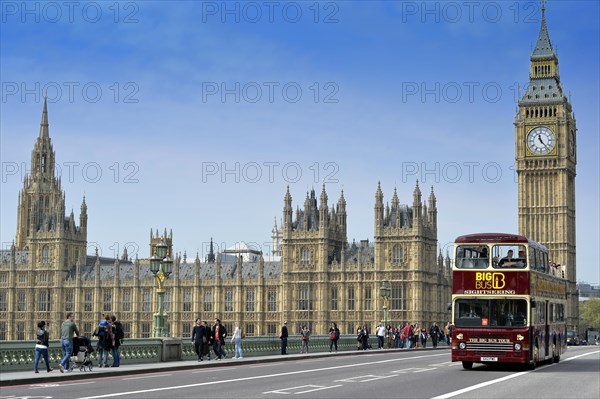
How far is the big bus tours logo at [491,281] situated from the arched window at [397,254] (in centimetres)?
6809

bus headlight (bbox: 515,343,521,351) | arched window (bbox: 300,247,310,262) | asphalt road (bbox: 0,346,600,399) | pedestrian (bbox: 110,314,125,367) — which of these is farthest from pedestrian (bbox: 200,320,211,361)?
arched window (bbox: 300,247,310,262)

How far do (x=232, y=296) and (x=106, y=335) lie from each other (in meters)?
77.5

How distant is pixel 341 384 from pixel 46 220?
106863mm

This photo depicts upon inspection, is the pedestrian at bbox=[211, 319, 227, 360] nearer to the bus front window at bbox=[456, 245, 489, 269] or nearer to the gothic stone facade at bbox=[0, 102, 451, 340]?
the bus front window at bbox=[456, 245, 489, 269]

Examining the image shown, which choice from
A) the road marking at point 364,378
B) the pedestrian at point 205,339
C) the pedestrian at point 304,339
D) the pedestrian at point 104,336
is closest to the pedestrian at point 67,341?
the pedestrian at point 104,336

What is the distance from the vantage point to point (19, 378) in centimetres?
2758

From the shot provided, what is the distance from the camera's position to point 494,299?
31.7 metres

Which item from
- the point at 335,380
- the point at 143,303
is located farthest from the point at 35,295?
the point at 335,380

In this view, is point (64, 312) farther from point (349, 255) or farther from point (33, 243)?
point (349, 255)

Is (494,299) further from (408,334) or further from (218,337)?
(408,334)

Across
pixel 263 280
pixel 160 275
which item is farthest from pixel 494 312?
pixel 263 280

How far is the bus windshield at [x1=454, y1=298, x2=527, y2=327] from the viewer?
31578mm

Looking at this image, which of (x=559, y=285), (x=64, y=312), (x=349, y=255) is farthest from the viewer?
(x=64, y=312)

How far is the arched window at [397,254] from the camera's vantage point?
9963cm
